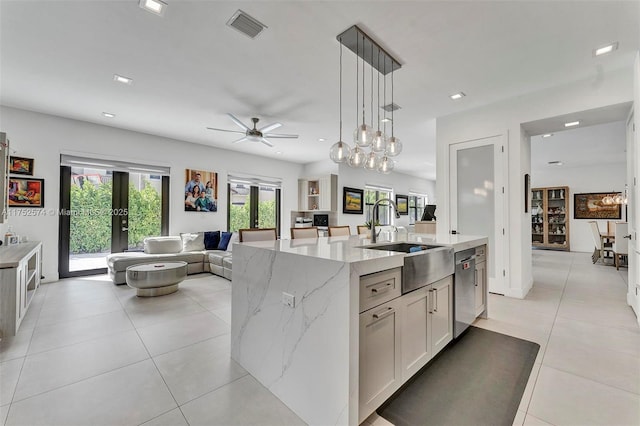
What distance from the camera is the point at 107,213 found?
5.30 m

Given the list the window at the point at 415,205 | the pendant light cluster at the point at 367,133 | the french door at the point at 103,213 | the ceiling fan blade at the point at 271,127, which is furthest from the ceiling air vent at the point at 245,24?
the window at the point at 415,205

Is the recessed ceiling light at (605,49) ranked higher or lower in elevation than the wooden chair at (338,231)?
higher

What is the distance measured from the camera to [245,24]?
2.38 metres

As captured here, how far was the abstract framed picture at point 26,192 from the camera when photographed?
432 cm

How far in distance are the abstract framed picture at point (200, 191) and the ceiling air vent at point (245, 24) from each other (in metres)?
4.38

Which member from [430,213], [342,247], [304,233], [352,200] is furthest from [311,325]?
[352,200]

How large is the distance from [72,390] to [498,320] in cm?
373

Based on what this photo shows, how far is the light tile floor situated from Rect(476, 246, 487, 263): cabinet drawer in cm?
67

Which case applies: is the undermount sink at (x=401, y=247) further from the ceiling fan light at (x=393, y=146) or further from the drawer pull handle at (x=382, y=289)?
the ceiling fan light at (x=393, y=146)

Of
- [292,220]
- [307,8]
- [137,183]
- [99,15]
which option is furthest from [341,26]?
[292,220]

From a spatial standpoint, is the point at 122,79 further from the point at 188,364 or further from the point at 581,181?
the point at 581,181

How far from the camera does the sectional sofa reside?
467 centimetres

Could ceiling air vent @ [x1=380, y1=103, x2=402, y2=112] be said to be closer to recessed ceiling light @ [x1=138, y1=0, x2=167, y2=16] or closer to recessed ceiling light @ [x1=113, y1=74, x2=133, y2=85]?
recessed ceiling light @ [x1=138, y1=0, x2=167, y2=16]

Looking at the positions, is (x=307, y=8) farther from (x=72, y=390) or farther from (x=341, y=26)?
(x=72, y=390)
